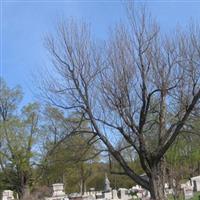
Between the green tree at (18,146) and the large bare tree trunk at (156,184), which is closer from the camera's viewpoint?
the large bare tree trunk at (156,184)

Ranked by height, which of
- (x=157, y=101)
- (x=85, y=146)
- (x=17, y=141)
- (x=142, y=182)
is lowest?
(x=142, y=182)

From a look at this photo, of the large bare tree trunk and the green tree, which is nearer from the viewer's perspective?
the large bare tree trunk

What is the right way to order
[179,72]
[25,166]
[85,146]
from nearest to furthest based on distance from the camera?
1. [179,72]
2. [85,146]
3. [25,166]

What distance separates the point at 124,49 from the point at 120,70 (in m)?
0.76

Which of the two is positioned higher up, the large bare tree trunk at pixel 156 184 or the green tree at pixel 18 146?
the green tree at pixel 18 146

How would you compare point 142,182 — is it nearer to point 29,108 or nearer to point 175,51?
point 175,51

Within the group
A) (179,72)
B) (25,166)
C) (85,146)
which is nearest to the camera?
(179,72)

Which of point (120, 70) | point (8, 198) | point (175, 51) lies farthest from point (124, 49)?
point (8, 198)

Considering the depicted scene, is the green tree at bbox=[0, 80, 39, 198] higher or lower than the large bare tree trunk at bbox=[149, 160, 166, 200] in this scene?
higher

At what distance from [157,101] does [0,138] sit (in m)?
27.5

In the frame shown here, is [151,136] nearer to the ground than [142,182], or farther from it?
farther from it

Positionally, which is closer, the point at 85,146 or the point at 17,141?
the point at 85,146

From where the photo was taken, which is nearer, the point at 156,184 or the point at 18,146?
the point at 156,184

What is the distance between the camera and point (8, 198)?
35.6 meters
